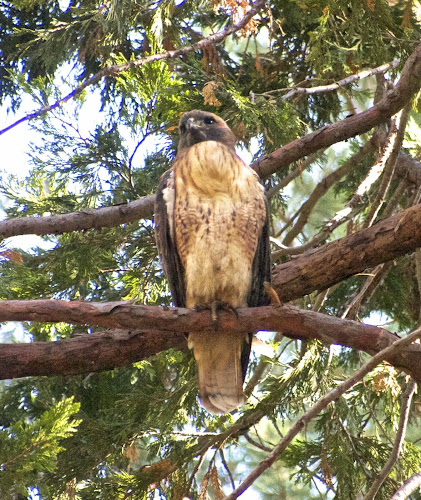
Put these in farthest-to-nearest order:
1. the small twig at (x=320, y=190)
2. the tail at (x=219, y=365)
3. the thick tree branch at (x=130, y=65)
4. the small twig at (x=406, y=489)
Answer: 1. the small twig at (x=320, y=190)
2. the thick tree branch at (x=130, y=65)
3. the tail at (x=219, y=365)
4. the small twig at (x=406, y=489)

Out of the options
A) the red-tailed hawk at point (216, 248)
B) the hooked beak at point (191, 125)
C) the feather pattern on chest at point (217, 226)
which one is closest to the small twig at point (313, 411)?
the red-tailed hawk at point (216, 248)

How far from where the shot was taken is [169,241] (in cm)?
420

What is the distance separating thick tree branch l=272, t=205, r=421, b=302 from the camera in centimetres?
357

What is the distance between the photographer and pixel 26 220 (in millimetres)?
3945

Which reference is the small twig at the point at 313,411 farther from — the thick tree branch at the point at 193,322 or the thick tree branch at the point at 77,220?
the thick tree branch at the point at 77,220

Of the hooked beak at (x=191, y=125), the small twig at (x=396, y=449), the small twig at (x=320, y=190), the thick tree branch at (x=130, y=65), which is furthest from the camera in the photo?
the small twig at (x=320, y=190)

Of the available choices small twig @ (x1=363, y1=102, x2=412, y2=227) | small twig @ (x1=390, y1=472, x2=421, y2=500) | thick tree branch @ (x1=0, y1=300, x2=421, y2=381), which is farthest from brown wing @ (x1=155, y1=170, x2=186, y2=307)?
small twig @ (x1=390, y1=472, x2=421, y2=500)

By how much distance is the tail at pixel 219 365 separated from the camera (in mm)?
4023

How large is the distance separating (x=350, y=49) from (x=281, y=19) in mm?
1272

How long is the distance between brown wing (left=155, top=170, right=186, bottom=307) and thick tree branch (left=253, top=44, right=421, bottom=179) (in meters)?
0.67

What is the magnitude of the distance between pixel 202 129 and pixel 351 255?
1470 mm

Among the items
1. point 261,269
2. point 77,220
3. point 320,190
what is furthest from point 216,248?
point 320,190

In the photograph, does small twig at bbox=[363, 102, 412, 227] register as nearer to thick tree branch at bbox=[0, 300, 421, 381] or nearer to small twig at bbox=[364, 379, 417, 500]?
small twig at bbox=[364, 379, 417, 500]

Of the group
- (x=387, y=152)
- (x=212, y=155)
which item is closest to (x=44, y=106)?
(x=212, y=155)
